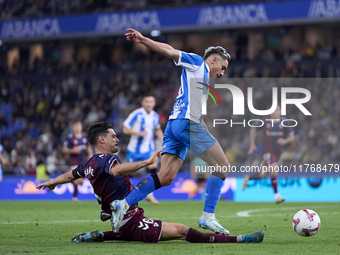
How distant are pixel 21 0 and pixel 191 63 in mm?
21185

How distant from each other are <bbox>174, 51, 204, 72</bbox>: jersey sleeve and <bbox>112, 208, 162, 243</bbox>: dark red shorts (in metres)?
1.60

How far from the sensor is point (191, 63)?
6125 millimetres

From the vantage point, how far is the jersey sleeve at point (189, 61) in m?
6.04

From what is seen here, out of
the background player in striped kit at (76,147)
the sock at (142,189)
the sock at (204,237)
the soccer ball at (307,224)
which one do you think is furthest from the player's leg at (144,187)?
the background player in striped kit at (76,147)

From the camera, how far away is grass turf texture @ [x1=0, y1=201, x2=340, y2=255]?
5.12 meters

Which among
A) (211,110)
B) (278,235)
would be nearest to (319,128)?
(211,110)

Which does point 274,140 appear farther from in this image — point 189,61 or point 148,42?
point 148,42

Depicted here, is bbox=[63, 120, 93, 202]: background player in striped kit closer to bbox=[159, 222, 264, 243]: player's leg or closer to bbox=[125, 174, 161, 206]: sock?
bbox=[125, 174, 161, 206]: sock

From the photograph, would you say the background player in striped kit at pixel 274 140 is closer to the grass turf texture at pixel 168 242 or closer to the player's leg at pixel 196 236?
the grass turf texture at pixel 168 242

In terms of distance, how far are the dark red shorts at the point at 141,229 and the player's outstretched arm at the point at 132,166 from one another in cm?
50

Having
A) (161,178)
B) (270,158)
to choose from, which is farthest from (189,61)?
(270,158)

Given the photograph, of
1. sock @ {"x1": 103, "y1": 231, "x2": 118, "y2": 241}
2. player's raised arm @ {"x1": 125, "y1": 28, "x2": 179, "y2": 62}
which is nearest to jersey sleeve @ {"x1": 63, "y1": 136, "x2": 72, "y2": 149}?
sock @ {"x1": 103, "y1": 231, "x2": 118, "y2": 241}

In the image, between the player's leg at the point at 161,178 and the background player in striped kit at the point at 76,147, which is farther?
the background player in striped kit at the point at 76,147

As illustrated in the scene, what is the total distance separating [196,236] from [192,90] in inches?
64.5
